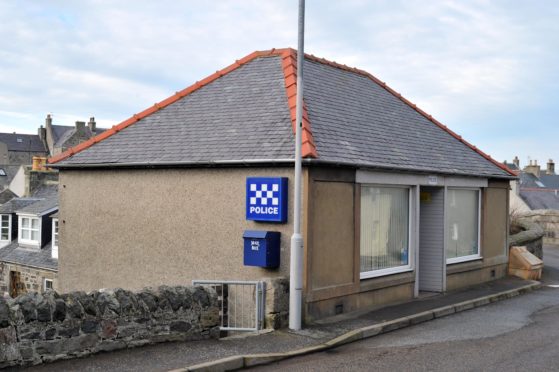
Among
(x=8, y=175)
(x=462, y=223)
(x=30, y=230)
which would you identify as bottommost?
(x=30, y=230)

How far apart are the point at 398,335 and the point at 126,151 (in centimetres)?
775

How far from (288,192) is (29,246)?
67.7 feet

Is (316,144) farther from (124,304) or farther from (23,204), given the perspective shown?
(23,204)

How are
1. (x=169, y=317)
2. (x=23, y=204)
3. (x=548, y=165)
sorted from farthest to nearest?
1. (x=548, y=165)
2. (x=23, y=204)
3. (x=169, y=317)

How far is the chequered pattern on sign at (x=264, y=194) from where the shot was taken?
1188 cm

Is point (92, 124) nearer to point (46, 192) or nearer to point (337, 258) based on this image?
point (46, 192)

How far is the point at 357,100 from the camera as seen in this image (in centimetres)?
1630

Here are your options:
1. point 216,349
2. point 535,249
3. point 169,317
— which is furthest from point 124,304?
point 535,249

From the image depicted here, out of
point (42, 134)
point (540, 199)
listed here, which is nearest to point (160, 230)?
point (540, 199)

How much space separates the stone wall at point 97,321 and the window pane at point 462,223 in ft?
27.8

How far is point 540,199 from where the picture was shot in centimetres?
5016

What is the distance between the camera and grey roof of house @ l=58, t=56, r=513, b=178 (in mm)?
13008

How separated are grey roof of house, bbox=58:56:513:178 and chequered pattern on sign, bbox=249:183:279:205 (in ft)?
1.79

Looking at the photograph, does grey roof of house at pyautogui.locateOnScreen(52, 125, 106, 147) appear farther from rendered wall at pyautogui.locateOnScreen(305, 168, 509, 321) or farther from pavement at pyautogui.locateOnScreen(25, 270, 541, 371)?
pavement at pyautogui.locateOnScreen(25, 270, 541, 371)
